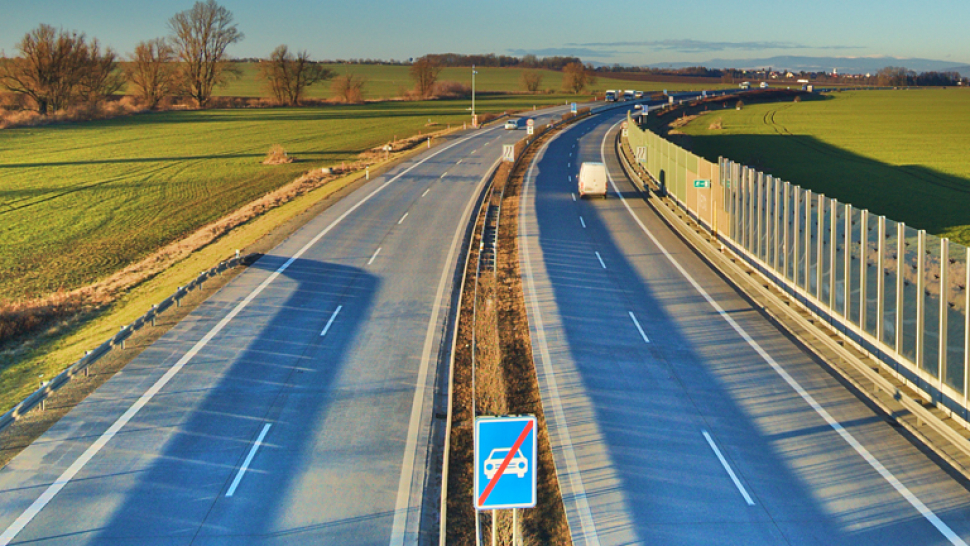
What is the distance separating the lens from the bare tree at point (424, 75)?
148 m

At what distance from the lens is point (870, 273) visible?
16516 mm

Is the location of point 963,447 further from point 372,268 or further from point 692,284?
point 372,268

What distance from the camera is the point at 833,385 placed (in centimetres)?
1659

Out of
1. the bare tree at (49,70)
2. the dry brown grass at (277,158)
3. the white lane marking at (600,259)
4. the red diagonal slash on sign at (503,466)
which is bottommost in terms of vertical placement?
the red diagonal slash on sign at (503,466)

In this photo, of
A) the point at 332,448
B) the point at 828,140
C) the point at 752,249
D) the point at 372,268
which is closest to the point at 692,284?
the point at 752,249

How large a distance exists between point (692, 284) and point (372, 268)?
10.4 metres

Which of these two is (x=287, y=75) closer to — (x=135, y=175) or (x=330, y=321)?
(x=135, y=175)

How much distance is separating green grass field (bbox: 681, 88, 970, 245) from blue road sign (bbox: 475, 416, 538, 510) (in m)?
25.5

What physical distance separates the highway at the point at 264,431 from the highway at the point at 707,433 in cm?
279

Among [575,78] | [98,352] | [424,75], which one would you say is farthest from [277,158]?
[575,78]

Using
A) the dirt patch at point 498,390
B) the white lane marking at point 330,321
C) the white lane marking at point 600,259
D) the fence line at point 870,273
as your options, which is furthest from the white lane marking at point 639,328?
the white lane marking at point 330,321

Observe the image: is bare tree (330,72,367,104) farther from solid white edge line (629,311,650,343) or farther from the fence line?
solid white edge line (629,311,650,343)

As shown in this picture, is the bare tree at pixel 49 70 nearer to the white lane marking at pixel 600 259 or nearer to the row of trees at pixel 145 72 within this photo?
the row of trees at pixel 145 72

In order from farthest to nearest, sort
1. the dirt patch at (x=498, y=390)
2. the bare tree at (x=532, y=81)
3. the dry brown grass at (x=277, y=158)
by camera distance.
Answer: the bare tree at (x=532, y=81), the dry brown grass at (x=277, y=158), the dirt patch at (x=498, y=390)
